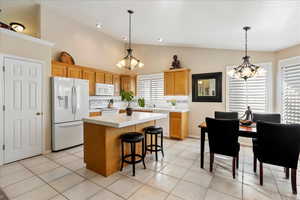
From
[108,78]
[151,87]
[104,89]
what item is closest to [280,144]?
[151,87]

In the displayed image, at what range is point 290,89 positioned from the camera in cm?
335

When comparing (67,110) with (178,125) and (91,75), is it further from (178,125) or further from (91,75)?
(178,125)

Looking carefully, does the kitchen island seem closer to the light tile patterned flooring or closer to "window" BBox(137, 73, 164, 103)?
the light tile patterned flooring

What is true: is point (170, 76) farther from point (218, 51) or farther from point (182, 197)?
point (182, 197)

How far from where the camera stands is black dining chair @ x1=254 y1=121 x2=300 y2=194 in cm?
196

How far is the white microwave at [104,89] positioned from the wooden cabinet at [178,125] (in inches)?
92.9

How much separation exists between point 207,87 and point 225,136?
97.8 inches

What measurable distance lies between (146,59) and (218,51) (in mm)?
2678

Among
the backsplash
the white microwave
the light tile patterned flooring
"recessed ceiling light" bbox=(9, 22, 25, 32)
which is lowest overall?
the light tile patterned flooring

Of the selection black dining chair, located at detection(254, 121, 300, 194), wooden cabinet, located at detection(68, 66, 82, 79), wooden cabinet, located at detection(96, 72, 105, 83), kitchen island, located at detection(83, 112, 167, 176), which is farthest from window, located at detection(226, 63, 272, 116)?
wooden cabinet, located at detection(68, 66, 82, 79)

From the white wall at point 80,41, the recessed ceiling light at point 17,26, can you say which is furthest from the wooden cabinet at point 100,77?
the recessed ceiling light at point 17,26

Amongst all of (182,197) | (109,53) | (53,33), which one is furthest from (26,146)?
(109,53)

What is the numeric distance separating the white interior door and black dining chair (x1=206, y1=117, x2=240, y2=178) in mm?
3744

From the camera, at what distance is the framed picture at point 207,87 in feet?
14.6
